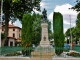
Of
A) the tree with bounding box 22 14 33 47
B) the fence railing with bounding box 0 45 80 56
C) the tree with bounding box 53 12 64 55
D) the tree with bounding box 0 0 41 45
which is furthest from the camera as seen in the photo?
the tree with bounding box 0 0 41 45

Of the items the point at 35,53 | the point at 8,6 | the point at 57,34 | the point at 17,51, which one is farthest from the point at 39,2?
the point at 35,53

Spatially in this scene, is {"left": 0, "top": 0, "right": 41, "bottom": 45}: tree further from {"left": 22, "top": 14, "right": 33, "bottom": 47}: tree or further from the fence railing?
the fence railing

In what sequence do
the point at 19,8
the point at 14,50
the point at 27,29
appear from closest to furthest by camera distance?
the point at 14,50
the point at 27,29
the point at 19,8

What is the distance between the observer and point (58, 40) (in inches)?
987

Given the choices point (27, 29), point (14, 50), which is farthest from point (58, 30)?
point (14, 50)

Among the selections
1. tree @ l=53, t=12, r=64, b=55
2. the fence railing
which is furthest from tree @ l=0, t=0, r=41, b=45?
the fence railing

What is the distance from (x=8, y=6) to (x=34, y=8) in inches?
185

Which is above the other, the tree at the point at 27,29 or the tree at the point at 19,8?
the tree at the point at 19,8

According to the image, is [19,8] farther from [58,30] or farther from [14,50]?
[14,50]

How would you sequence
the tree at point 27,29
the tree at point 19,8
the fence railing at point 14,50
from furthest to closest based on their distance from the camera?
the tree at point 19,8, the tree at point 27,29, the fence railing at point 14,50

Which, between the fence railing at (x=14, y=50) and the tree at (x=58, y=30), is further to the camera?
the tree at (x=58, y=30)

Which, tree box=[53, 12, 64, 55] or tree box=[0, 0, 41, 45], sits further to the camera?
tree box=[0, 0, 41, 45]

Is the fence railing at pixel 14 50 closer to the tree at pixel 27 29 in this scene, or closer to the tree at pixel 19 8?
the tree at pixel 27 29

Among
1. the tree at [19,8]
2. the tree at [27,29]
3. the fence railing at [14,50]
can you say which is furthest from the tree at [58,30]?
the tree at [19,8]
